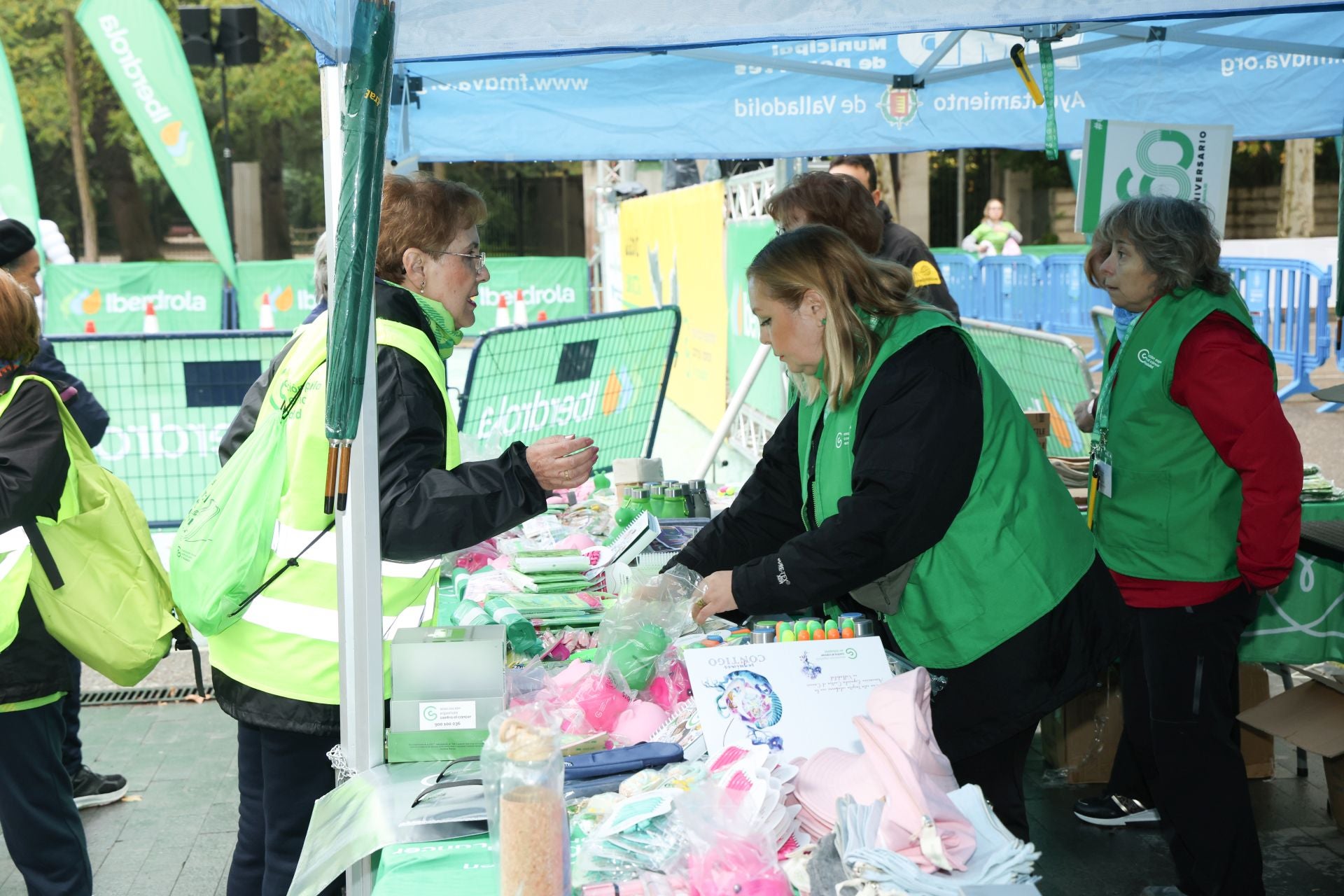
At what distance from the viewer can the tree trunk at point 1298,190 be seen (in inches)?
855

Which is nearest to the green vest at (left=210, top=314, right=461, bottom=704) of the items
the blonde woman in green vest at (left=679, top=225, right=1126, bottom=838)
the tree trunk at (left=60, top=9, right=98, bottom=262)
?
the blonde woman in green vest at (left=679, top=225, right=1126, bottom=838)

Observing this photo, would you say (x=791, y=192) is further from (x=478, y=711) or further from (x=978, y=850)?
(x=978, y=850)

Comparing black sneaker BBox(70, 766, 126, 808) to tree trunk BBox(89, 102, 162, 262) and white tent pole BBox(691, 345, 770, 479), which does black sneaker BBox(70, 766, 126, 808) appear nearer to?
white tent pole BBox(691, 345, 770, 479)

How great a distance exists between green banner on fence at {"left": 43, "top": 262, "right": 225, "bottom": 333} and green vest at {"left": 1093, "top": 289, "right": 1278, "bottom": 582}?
15.6m

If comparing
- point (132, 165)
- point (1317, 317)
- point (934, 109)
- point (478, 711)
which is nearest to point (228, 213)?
point (132, 165)

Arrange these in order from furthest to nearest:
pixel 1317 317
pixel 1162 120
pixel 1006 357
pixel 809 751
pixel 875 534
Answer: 1. pixel 1317 317
2. pixel 1006 357
3. pixel 1162 120
4. pixel 875 534
5. pixel 809 751

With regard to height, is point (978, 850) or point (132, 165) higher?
point (132, 165)

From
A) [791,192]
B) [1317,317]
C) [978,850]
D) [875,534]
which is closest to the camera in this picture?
[978,850]

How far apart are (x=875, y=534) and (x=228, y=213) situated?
2959 cm

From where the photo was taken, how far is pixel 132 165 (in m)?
30.6

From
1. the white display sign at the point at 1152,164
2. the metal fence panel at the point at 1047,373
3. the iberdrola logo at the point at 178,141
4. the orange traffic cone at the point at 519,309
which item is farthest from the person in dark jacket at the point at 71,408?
the orange traffic cone at the point at 519,309

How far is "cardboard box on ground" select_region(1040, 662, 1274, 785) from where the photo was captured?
458 cm

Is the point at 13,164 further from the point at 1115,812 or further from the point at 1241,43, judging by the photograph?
the point at 1115,812

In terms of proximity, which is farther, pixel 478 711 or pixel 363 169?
pixel 478 711
